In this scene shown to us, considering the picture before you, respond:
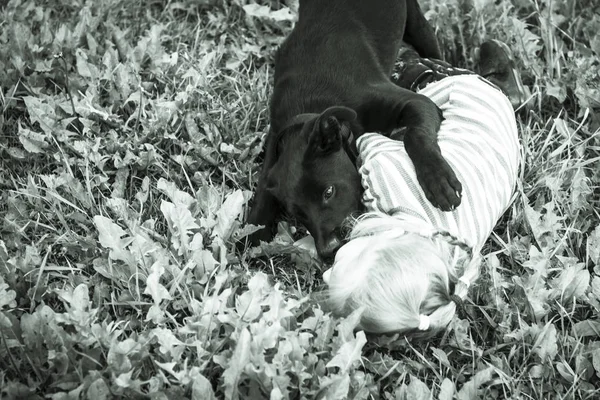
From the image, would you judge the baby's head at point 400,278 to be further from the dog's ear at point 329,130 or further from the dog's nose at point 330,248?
the dog's ear at point 329,130

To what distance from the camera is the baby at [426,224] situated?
8.10 feet

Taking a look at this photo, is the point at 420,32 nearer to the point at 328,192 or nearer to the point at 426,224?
the point at 328,192

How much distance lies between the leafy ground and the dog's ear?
44 centimetres

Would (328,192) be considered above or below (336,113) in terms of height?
below

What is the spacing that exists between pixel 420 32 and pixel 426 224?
67.0 inches

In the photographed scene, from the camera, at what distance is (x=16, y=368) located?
98.6 inches

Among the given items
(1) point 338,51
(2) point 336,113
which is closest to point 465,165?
(2) point 336,113

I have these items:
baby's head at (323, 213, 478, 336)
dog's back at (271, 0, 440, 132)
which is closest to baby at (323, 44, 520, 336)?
baby's head at (323, 213, 478, 336)

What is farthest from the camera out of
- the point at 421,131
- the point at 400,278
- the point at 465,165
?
the point at 421,131

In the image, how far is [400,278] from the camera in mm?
2438

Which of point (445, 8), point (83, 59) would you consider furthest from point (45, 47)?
point (445, 8)

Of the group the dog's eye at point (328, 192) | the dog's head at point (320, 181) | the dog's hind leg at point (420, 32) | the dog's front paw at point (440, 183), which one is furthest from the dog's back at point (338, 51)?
the dog's front paw at point (440, 183)

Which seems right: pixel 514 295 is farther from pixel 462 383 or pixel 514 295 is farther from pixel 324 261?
pixel 324 261

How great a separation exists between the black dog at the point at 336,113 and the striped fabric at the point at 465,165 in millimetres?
71
